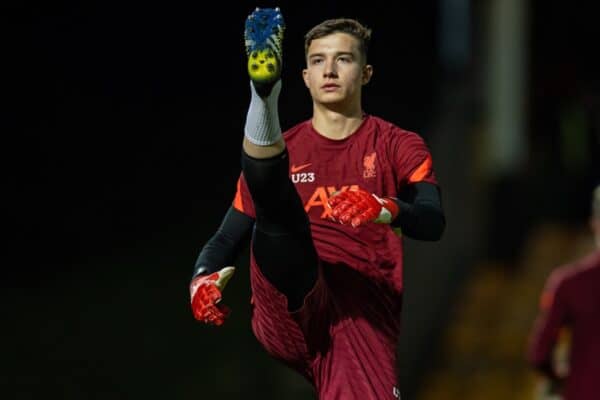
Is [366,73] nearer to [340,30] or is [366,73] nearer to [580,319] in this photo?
[340,30]

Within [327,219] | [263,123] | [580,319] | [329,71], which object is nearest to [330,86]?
[329,71]

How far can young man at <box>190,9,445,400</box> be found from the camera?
6.57 ft

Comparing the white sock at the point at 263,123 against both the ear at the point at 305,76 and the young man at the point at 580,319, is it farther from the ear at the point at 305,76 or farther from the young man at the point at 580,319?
the young man at the point at 580,319

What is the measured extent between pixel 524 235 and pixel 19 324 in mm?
8968

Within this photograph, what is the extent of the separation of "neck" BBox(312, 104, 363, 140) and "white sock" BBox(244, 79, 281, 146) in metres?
0.10

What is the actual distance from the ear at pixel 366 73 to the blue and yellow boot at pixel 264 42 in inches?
7.2

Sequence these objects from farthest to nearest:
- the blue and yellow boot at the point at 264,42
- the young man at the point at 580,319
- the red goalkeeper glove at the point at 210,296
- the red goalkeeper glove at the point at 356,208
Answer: the young man at the point at 580,319
the red goalkeeper glove at the point at 210,296
the red goalkeeper glove at the point at 356,208
the blue and yellow boot at the point at 264,42

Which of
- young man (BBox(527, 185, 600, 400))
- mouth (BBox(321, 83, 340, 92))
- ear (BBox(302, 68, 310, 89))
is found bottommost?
Result: young man (BBox(527, 185, 600, 400))

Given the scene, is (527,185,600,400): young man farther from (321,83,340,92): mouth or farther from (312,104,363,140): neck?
(321,83,340,92): mouth

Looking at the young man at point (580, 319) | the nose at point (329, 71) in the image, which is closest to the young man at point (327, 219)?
the nose at point (329, 71)

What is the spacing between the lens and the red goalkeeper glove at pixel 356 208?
1.98 meters

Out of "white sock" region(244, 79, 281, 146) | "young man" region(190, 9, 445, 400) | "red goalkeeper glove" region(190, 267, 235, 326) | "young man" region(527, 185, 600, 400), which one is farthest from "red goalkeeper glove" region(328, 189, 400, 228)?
"young man" region(527, 185, 600, 400)

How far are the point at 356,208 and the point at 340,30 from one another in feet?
1.07

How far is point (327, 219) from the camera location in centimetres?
228
